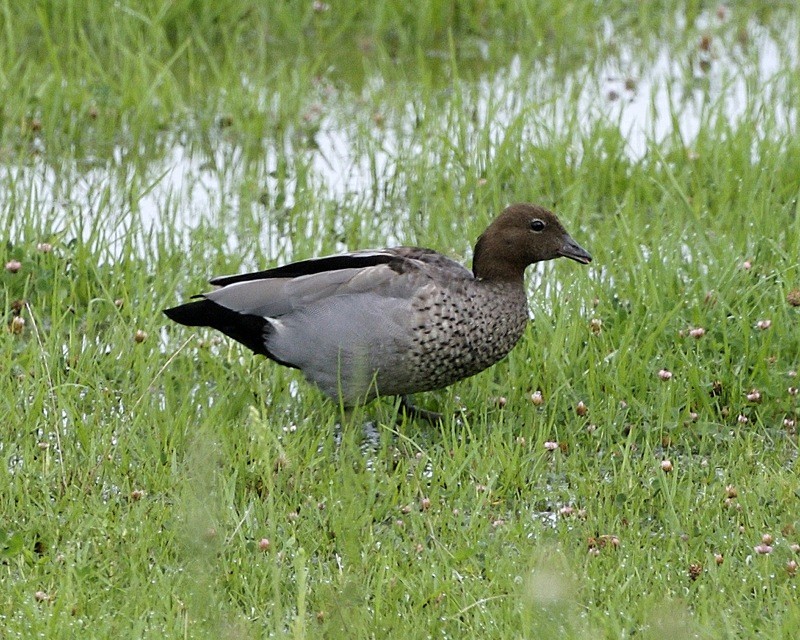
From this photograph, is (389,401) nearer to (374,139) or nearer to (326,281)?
(326,281)

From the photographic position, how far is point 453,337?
4539mm

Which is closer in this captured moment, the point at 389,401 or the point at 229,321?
the point at 229,321

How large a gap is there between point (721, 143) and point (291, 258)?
206 centimetres

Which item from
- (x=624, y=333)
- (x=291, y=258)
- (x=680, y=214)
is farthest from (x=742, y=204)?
(x=291, y=258)

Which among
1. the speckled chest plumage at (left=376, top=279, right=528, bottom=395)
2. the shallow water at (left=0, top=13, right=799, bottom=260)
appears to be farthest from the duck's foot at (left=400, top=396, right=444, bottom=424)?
the shallow water at (left=0, top=13, right=799, bottom=260)

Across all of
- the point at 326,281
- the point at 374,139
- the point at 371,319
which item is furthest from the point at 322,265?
the point at 374,139

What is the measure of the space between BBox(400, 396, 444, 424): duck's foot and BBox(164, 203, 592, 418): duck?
0.02 metres

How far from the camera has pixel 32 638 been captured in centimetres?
333

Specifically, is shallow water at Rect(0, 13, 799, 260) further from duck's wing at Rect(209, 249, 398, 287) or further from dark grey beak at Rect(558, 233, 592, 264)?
dark grey beak at Rect(558, 233, 592, 264)

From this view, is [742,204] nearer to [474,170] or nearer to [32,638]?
[474,170]

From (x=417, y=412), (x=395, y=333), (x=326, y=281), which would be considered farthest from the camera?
(x=417, y=412)

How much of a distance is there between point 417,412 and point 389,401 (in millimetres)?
173

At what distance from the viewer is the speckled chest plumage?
4.51 meters

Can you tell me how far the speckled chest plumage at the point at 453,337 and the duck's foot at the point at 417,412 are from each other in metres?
0.13
